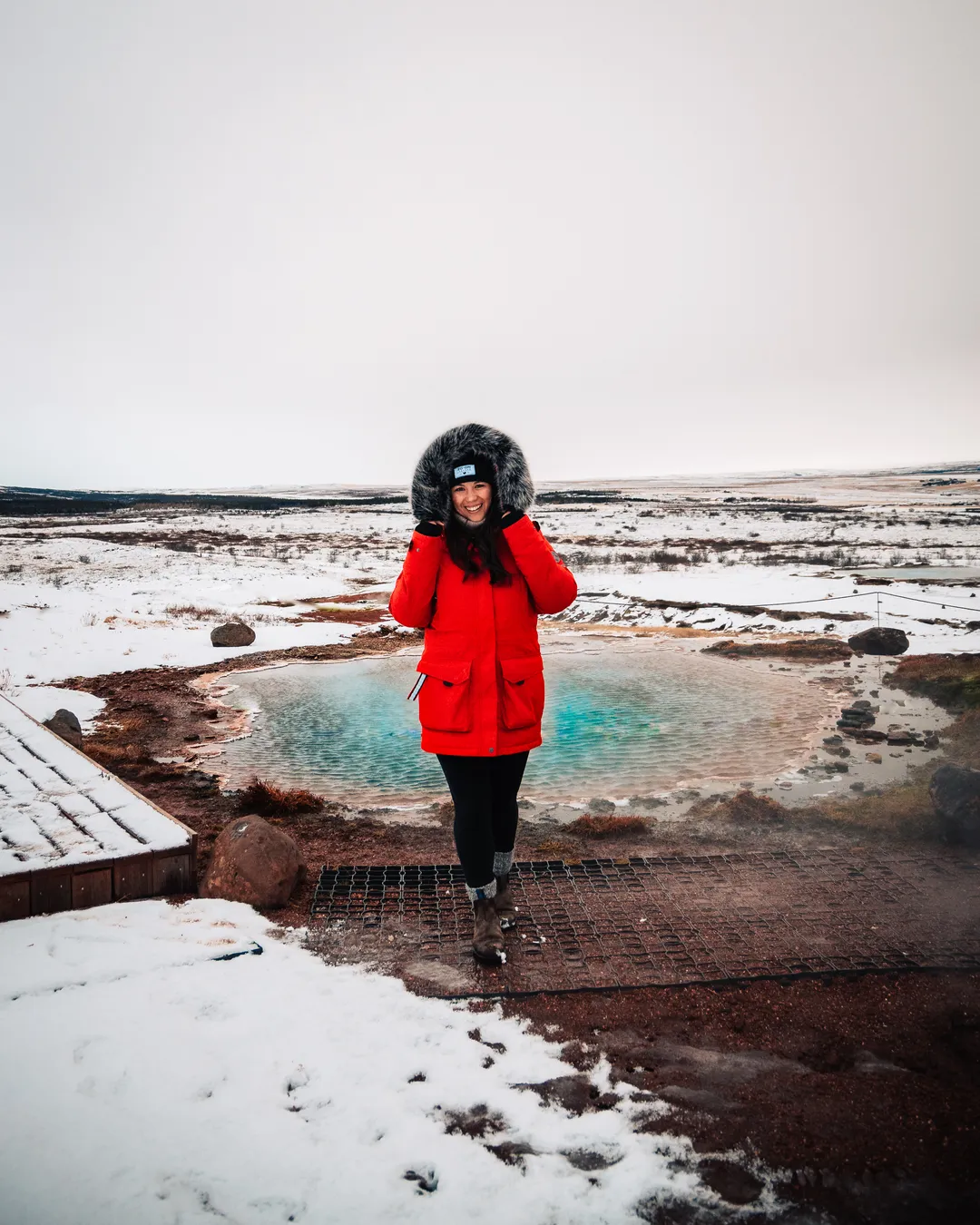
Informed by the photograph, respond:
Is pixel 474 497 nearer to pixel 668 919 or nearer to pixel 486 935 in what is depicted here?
pixel 486 935

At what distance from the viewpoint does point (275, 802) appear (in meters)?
5.45

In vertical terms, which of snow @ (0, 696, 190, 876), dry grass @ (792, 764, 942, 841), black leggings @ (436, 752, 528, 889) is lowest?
dry grass @ (792, 764, 942, 841)

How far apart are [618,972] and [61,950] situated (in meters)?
2.34

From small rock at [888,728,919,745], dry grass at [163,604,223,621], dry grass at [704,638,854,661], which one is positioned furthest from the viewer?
dry grass at [163,604,223,621]

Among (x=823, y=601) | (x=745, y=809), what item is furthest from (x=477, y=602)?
(x=823, y=601)

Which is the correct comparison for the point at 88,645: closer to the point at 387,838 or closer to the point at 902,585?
the point at 387,838

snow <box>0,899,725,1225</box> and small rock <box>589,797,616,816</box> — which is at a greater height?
snow <box>0,899,725,1225</box>

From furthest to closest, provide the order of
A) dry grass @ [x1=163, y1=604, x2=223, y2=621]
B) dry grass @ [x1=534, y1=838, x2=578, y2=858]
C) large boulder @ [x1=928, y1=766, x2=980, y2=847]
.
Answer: dry grass @ [x1=163, y1=604, x2=223, y2=621], dry grass @ [x1=534, y1=838, x2=578, y2=858], large boulder @ [x1=928, y1=766, x2=980, y2=847]

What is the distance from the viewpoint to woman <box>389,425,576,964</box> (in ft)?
10.5

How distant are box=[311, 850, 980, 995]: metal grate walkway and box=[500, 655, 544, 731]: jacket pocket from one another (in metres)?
1.10

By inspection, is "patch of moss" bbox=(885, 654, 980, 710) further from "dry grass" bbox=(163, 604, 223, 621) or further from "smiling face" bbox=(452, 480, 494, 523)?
"dry grass" bbox=(163, 604, 223, 621)

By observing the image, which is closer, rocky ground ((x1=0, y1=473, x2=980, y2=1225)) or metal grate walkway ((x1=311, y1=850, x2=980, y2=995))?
rocky ground ((x1=0, y1=473, x2=980, y2=1225))

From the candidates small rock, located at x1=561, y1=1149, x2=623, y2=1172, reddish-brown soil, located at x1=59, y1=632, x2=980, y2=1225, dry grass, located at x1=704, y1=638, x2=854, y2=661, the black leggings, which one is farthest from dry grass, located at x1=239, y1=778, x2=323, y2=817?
dry grass, located at x1=704, y1=638, x2=854, y2=661

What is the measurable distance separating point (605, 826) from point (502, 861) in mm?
1591
